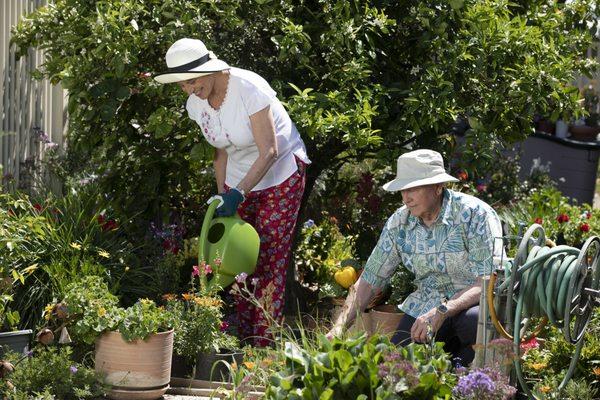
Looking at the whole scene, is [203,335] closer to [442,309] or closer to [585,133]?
[442,309]

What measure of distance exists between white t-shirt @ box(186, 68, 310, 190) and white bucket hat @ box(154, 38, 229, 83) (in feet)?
0.51

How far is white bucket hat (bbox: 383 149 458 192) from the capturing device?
435cm

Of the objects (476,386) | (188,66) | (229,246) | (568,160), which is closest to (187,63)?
(188,66)

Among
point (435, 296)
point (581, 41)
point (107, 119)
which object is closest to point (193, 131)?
point (107, 119)

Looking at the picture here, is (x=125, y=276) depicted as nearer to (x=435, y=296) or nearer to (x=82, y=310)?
(x=82, y=310)

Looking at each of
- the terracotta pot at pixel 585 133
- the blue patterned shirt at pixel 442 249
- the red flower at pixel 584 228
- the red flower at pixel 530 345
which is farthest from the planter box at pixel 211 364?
the terracotta pot at pixel 585 133

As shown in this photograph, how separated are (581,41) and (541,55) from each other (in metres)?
0.58

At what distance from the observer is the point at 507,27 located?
18.9ft

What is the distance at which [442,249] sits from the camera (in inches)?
176

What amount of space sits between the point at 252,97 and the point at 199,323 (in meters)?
1.06

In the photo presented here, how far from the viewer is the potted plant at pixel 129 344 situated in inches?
178

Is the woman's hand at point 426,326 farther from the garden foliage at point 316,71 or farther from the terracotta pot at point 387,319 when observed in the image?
the garden foliage at point 316,71

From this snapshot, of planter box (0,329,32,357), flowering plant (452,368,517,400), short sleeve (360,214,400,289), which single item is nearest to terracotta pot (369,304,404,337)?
short sleeve (360,214,400,289)

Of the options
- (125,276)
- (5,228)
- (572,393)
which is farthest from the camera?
(125,276)
